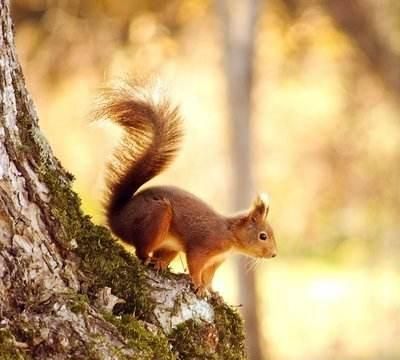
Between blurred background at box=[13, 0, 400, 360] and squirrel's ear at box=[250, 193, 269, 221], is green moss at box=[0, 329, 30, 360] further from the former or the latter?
blurred background at box=[13, 0, 400, 360]

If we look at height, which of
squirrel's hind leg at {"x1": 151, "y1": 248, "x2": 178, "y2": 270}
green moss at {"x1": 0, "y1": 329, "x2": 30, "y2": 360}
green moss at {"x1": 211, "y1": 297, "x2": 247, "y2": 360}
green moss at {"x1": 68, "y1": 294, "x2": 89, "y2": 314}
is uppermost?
squirrel's hind leg at {"x1": 151, "y1": 248, "x2": 178, "y2": 270}

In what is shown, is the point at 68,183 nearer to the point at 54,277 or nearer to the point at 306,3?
the point at 54,277

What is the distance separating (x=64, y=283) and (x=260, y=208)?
927 mm

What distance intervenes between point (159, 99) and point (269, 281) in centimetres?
799

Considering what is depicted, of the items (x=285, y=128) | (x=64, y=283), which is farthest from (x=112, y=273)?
(x=285, y=128)

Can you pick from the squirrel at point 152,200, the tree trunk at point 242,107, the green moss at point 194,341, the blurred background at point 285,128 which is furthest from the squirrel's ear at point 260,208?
the blurred background at point 285,128

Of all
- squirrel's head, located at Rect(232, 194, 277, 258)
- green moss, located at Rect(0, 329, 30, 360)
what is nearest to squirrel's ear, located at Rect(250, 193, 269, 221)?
squirrel's head, located at Rect(232, 194, 277, 258)

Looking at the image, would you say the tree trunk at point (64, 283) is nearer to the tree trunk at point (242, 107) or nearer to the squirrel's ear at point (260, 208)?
the squirrel's ear at point (260, 208)

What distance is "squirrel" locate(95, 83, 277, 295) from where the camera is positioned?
2199mm

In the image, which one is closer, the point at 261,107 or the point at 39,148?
the point at 39,148

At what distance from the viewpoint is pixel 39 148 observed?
1.85 metres

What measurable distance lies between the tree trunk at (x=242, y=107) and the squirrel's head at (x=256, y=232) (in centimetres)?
392

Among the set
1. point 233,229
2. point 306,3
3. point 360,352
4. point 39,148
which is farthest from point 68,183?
point 360,352

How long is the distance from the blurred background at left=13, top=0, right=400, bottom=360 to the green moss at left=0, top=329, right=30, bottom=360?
5143mm
